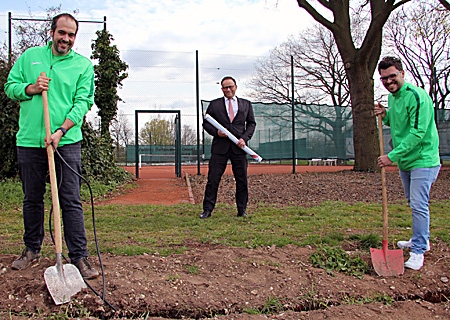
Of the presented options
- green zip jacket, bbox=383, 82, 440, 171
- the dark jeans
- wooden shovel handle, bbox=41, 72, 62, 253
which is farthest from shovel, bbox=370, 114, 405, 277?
wooden shovel handle, bbox=41, 72, 62, 253

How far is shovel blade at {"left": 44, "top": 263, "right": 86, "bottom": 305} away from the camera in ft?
8.06

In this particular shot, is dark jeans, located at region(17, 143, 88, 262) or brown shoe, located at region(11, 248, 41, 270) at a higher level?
dark jeans, located at region(17, 143, 88, 262)

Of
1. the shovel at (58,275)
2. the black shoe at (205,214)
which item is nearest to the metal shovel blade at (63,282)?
the shovel at (58,275)

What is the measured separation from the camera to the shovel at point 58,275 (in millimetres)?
2469

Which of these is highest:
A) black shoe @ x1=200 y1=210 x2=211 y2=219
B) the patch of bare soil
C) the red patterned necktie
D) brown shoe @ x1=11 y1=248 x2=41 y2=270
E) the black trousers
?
the red patterned necktie

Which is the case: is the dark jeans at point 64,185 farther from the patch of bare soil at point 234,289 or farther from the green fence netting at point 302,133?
the green fence netting at point 302,133

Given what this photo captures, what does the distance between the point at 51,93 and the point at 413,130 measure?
2.73 metres

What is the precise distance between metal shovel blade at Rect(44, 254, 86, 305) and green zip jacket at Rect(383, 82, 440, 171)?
250 centimetres

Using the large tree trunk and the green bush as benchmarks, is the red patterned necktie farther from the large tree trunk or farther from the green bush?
the large tree trunk

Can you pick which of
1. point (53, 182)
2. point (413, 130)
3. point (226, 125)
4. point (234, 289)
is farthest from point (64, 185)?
point (226, 125)

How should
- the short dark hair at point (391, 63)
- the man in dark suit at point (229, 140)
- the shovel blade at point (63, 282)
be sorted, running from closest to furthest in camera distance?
the shovel blade at point (63, 282) → the short dark hair at point (391, 63) → the man in dark suit at point (229, 140)

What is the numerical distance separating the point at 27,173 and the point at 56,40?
947mm

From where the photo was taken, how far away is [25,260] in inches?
116

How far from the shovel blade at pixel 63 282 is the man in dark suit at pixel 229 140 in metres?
2.83
